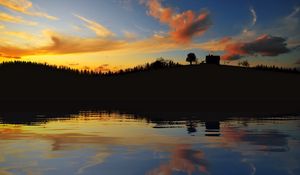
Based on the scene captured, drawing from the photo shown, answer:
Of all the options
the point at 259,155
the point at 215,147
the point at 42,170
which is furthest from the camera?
the point at 215,147

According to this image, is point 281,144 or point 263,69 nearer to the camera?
point 281,144

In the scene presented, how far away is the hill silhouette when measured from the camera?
129 metres

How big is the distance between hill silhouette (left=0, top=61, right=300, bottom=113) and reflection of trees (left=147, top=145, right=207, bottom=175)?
95646 millimetres

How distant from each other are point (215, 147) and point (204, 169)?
223 inches

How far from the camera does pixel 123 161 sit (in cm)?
1720

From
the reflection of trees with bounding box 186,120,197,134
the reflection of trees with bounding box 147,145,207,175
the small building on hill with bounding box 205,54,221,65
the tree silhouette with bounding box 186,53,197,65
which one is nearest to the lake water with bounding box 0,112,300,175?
the reflection of trees with bounding box 147,145,207,175

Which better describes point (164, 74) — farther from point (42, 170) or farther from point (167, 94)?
point (42, 170)

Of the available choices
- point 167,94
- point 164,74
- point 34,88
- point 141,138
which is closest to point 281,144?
point 141,138

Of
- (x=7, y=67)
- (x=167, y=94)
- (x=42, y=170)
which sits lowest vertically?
(x=42, y=170)

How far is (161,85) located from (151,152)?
120 meters

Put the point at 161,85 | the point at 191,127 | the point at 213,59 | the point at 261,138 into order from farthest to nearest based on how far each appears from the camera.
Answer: the point at 213,59 < the point at 161,85 < the point at 191,127 < the point at 261,138

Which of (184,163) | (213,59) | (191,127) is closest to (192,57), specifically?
(213,59)

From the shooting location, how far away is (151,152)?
1950 cm

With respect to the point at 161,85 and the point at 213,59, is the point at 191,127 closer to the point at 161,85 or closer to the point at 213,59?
the point at 161,85
